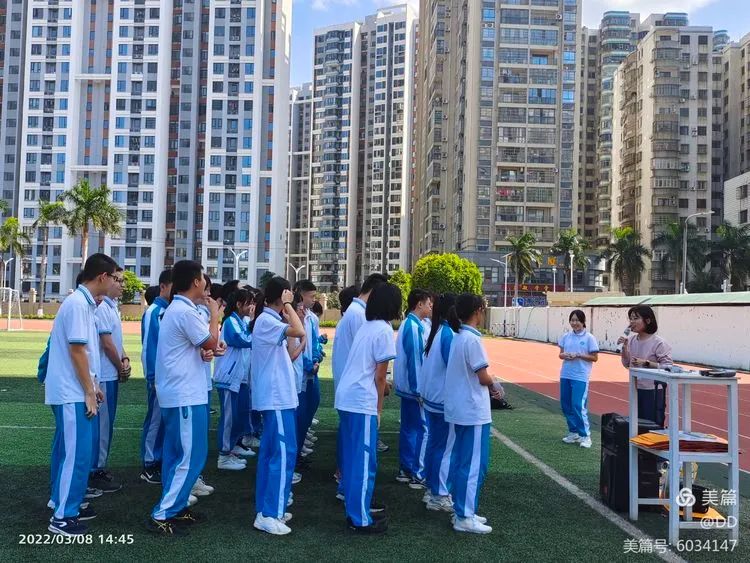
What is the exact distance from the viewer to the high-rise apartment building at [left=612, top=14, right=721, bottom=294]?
3364 inches

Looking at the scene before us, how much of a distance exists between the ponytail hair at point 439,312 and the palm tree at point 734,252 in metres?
71.3

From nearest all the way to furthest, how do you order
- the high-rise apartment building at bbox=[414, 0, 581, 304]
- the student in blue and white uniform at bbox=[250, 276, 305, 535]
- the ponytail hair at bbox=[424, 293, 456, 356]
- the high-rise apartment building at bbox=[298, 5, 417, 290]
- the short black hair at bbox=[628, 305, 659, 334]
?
the student in blue and white uniform at bbox=[250, 276, 305, 535] → the ponytail hair at bbox=[424, 293, 456, 356] → the short black hair at bbox=[628, 305, 659, 334] → the high-rise apartment building at bbox=[414, 0, 581, 304] → the high-rise apartment building at bbox=[298, 5, 417, 290]

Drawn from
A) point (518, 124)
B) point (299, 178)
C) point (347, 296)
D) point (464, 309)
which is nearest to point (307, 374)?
point (347, 296)

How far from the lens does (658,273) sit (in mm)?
83000

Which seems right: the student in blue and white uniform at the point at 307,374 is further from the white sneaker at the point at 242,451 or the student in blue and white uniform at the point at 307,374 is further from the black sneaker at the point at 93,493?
the black sneaker at the point at 93,493

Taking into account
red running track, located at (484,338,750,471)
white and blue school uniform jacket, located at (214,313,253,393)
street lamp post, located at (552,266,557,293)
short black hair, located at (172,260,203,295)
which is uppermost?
street lamp post, located at (552,266,557,293)

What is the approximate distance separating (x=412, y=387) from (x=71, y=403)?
3.18 meters

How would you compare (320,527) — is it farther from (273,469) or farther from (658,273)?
(658,273)

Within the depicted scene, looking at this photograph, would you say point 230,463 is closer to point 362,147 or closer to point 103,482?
point 103,482

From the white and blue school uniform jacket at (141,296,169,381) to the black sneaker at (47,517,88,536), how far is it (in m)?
2.17

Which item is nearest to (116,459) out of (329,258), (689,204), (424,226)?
(689,204)

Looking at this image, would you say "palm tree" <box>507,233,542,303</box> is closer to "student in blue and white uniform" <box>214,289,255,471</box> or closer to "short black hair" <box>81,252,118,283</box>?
"student in blue and white uniform" <box>214,289,255,471</box>

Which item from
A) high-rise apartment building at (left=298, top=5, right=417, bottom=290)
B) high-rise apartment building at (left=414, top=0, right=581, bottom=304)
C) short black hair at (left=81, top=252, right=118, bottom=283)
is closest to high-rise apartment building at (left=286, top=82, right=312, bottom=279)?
high-rise apartment building at (left=298, top=5, right=417, bottom=290)

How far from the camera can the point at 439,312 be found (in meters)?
6.73
